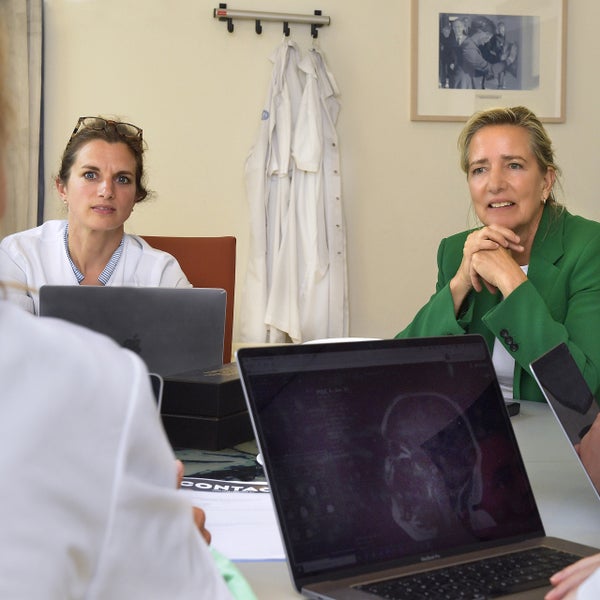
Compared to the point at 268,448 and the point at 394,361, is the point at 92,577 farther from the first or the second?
the point at 394,361

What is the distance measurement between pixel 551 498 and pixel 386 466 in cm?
37

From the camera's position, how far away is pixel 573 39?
13.2 feet

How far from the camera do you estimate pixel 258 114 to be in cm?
382

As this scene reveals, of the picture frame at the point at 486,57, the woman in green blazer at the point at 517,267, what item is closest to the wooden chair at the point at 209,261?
the woman in green blazer at the point at 517,267

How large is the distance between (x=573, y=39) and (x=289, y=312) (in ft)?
6.29

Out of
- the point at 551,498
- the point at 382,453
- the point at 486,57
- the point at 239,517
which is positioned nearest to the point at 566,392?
the point at 551,498

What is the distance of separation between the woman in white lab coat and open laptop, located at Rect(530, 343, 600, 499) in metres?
1.48

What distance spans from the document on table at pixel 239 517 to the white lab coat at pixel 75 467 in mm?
492

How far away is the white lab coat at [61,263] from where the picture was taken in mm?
2410

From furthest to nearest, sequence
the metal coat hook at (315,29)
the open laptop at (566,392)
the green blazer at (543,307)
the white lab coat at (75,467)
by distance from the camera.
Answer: the metal coat hook at (315,29) → the green blazer at (543,307) → the open laptop at (566,392) → the white lab coat at (75,467)

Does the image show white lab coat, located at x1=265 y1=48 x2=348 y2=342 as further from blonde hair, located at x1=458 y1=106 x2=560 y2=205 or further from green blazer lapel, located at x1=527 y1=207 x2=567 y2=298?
green blazer lapel, located at x1=527 y1=207 x2=567 y2=298

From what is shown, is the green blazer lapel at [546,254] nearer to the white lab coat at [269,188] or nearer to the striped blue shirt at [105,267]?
the striped blue shirt at [105,267]

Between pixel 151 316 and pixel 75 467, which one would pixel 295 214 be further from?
pixel 75 467

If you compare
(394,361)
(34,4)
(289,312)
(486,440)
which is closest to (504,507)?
(486,440)
